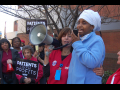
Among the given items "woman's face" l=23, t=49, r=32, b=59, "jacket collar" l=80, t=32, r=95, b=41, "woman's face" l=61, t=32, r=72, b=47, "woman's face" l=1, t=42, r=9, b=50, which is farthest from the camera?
"woman's face" l=1, t=42, r=9, b=50

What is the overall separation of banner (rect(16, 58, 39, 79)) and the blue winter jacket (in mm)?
1660

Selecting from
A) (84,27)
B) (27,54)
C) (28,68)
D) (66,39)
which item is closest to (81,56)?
(84,27)

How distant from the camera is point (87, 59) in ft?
4.67

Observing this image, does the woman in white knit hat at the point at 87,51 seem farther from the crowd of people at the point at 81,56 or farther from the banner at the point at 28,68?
the banner at the point at 28,68

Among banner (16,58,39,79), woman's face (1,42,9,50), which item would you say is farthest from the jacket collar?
woman's face (1,42,9,50)

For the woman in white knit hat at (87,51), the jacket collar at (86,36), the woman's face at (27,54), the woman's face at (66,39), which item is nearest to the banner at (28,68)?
the woman's face at (27,54)

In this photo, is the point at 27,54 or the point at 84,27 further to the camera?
the point at 27,54

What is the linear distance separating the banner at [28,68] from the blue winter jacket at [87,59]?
1660mm

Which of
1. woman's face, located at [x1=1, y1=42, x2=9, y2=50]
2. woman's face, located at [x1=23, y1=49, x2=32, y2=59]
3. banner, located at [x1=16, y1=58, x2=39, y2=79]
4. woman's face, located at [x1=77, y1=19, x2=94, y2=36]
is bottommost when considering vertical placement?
banner, located at [x1=16, y1=58, x2=39, y2=79]

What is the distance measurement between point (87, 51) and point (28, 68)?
2.03 meters

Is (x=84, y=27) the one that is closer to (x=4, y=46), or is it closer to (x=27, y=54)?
(x=27, y=54)

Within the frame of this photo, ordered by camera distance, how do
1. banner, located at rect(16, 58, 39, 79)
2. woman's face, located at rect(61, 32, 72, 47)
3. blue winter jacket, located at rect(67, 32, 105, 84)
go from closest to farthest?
1. blue winter jacket, located at rect(67, 32, 105, 84)
2. woman's face, located at rect(61, 32, 72, 47)
3. banner, located at rect(16, 58, 39, 79)

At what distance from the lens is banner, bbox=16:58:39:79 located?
3.09m

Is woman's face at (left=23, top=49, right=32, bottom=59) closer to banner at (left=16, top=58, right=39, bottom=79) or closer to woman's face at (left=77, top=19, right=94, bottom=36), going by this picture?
banner at (left=16, top=58, right=39, bottom=79)
